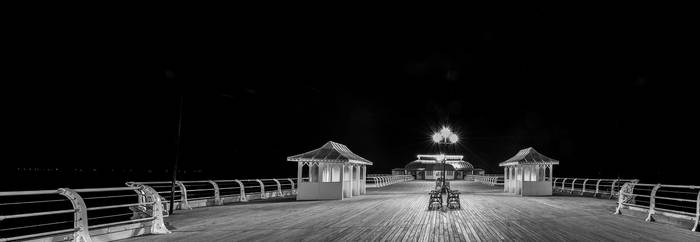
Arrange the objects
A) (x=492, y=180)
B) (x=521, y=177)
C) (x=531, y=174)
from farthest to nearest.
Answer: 1. (x=492, y=180)
2. (x=521, y=177)
3. (x=531, y=174)

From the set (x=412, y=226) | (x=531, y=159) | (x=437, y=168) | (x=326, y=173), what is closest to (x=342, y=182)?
(x=326, y=173)

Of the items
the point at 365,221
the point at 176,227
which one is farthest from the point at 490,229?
the point at 176,227

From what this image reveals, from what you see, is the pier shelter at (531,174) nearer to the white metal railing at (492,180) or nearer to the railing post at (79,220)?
the white metal railing at (492,180)

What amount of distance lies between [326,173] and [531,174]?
1289 centimetres

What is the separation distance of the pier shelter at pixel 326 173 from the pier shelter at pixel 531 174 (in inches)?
373

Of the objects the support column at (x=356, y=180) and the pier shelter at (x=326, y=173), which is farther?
the support column at (x=356, y=180)

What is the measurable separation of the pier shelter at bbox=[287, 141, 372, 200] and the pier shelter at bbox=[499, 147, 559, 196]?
31.1 feet

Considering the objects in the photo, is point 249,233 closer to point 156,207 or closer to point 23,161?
point 156,207

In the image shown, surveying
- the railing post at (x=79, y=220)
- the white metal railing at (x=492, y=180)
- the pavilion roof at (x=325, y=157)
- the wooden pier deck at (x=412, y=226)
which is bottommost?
the white metal railing at (x=492, y=180)

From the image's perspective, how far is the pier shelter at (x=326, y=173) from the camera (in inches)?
851

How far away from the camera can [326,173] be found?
24.3 m

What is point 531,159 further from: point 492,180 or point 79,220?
point 79,220

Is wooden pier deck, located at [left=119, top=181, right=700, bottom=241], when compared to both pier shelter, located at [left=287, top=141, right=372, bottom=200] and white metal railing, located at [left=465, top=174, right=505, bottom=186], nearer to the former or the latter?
pier shelter, located at [left=287, top=141, right=372, bottom=200]

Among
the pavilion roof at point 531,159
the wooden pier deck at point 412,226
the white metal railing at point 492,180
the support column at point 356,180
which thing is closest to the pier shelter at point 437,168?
the white metal railing at point 492,180
